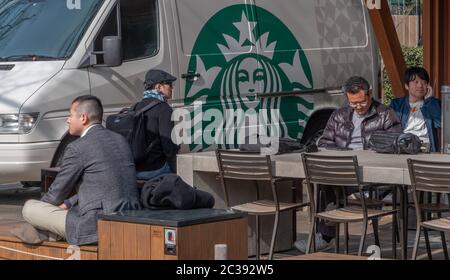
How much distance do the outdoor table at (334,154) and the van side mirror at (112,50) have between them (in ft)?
Answer: 8.02

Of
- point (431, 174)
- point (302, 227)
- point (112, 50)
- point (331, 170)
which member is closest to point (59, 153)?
point (112, 50)

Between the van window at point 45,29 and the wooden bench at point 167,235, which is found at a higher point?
the van window at point 45,29

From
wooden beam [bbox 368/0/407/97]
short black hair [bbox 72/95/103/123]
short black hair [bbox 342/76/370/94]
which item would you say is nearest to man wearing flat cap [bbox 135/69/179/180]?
short black hair [bbox 342/76/370/94]

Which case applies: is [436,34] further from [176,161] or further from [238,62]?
[176,161]

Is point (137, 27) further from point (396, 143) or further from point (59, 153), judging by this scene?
point (396, 143)

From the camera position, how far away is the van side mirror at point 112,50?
1180cm

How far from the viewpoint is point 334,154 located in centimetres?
935

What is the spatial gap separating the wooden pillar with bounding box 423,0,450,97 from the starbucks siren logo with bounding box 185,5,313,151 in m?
1.56

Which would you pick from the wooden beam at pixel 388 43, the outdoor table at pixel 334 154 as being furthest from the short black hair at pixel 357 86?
Answer: the wooden beam at pixel 388 43

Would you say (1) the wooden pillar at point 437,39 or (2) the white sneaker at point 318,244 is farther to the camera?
(1) the wooden pillar at point 437,39

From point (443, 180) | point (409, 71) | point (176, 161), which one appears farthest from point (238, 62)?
point (443, 180)

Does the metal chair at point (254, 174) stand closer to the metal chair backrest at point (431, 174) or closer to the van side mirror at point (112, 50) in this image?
the metal chair backrest at point (431, 174)

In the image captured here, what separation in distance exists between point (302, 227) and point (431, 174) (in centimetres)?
324

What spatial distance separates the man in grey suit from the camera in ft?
24.5
